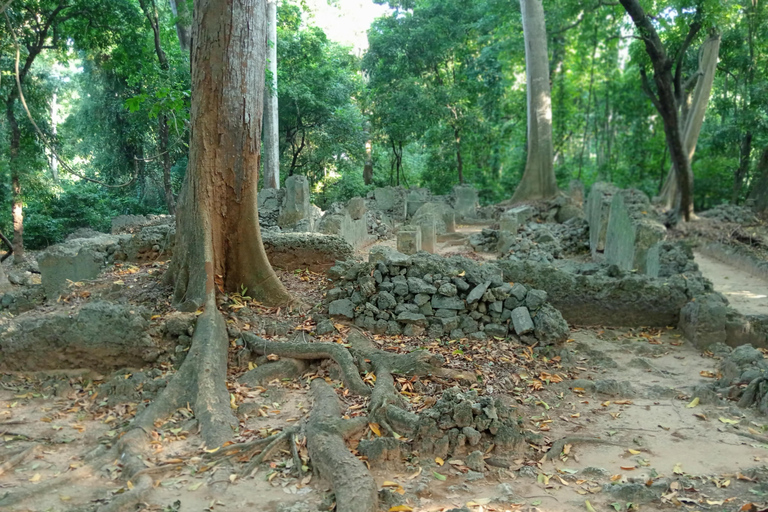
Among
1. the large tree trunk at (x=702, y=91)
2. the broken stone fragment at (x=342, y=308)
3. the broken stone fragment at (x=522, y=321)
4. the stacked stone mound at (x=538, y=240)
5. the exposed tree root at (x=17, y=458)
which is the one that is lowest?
the exposed tree root at (x=17, y=458)

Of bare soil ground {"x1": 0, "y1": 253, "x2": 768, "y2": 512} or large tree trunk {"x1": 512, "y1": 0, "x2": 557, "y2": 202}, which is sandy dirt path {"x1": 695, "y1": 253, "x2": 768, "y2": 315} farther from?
large tree trunk {"x1": 512, "y1": 0, "x2": 557, "y2": 202}

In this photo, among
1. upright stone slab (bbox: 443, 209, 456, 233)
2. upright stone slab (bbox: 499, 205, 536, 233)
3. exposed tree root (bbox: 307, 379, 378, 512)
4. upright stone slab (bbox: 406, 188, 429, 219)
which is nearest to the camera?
exposed tree root (bbox: 307, 379, 378, 512)

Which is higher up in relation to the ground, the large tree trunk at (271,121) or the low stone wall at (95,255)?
the large tree trunk at (271,121)

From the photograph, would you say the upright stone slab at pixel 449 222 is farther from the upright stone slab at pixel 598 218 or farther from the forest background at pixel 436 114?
the forest background at pixel 436 114

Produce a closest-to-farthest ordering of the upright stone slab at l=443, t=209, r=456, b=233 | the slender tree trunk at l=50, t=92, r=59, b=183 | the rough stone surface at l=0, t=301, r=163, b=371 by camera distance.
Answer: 1. the rough stone surface at l=0, t=301, r=163, b=371
2. the upright stone slab at l=443, t=209, r=456, b=233
3. the slender tree trunk at l=50, t=92, r=59, b=183

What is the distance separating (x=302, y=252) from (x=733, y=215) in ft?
44.7

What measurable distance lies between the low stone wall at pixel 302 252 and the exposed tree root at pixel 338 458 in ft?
11.8

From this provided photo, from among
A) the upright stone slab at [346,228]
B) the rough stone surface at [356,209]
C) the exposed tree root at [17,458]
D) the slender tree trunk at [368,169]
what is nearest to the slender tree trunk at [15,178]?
the upright stone slab at [346,228]

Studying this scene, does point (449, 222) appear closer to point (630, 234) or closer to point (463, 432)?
point (630, 234)

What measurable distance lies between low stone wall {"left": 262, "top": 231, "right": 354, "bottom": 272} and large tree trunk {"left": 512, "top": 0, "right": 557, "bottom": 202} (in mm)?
12688

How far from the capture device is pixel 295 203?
15.1 m

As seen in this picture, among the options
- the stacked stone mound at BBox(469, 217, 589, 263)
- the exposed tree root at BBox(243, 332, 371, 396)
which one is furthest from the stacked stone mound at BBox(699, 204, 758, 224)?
the exposed tree root at BBox(243, 332, 371, 396)

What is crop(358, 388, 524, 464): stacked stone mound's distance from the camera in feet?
13.6

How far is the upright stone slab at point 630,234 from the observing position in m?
9.33
